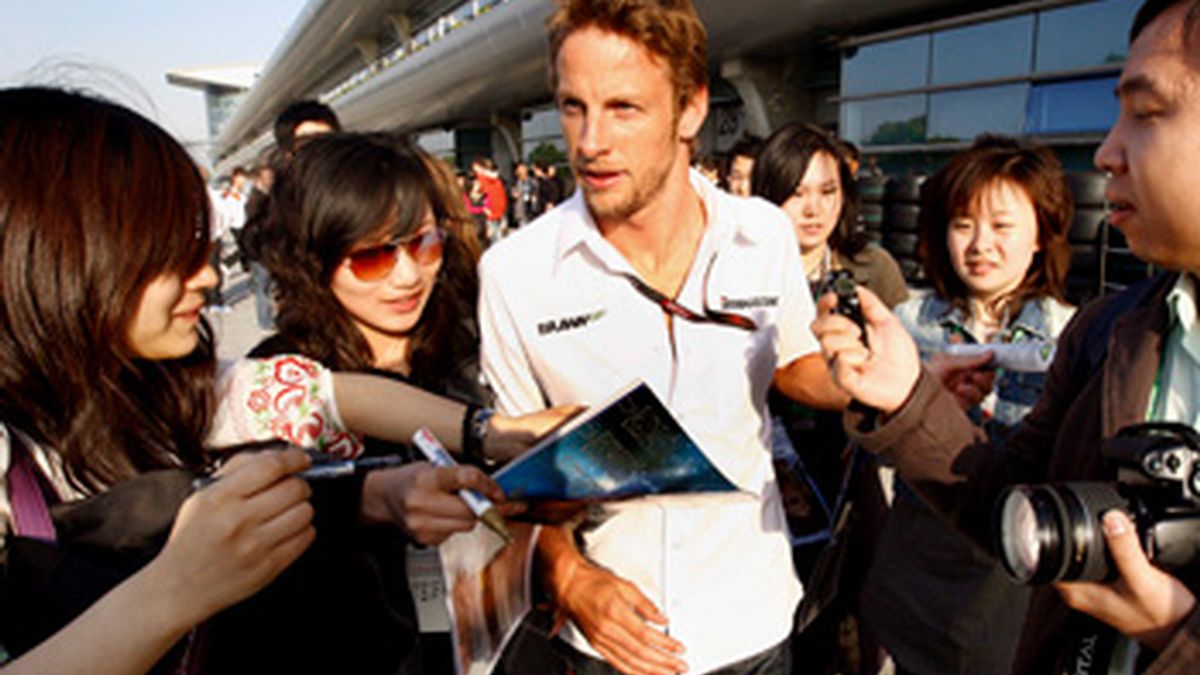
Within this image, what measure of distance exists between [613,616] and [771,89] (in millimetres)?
17747

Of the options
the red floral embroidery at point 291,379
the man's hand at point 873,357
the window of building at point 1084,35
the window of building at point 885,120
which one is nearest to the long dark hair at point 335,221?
the red floral embroidery at point 291,379

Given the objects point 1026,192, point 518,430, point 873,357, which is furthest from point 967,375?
point 518,430

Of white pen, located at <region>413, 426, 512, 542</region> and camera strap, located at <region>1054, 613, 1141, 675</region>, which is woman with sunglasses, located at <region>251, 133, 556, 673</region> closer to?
white pen, located at <region>413, 426, 512, 542</region>

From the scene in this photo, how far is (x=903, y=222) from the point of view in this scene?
29.4ft

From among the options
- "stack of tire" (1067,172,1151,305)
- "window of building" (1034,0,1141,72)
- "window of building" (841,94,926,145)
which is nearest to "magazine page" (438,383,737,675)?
"stack of tire" (1067,172,1151,305)

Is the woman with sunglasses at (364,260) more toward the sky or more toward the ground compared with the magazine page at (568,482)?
more toward the sky

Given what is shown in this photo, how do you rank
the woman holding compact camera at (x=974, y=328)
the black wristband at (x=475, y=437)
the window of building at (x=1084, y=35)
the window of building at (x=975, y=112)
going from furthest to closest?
the window of building at (x=975, y=112), the window of building at (x=1084, y=35), the woman holding compact camera at (x=974, y=328), the black wristband at (x=475, y=437)

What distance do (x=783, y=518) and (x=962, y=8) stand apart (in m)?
12.9

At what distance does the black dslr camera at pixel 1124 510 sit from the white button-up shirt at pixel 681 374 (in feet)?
2.53

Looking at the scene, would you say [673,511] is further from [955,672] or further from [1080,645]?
[955,672]

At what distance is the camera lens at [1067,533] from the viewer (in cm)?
91

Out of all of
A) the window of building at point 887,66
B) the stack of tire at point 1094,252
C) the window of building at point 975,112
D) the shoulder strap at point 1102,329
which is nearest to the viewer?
the shoulder strap at point 1102,329

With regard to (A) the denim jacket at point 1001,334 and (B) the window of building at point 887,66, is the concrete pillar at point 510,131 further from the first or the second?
(A) the denim jacket at point 1001,334

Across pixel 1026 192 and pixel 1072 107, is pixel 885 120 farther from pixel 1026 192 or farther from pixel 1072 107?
pixel 1026 192
